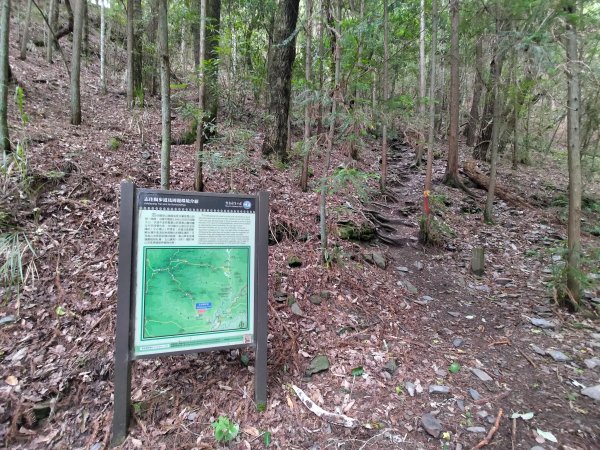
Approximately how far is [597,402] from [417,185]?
8785 mm

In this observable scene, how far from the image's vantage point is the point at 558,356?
12.4 ft

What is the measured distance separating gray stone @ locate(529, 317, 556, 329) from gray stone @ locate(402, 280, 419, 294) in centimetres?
160

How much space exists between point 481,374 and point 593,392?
955 millimetres

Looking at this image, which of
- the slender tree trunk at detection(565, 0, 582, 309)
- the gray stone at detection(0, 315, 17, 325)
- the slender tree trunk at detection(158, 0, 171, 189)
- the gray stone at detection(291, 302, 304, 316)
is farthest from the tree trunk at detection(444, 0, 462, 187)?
the gray stone at detection(0, 315, 17, 325)

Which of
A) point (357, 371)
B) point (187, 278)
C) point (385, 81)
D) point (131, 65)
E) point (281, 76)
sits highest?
point (131, 65)

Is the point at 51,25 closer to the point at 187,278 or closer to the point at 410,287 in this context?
the point at 187,278

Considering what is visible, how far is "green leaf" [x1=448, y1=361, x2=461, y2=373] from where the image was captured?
3.54m

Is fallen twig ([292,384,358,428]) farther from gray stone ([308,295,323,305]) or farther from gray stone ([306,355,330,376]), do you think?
gray stone ([308,295,323,305])

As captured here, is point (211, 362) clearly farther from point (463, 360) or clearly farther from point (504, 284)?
point (504, 284)

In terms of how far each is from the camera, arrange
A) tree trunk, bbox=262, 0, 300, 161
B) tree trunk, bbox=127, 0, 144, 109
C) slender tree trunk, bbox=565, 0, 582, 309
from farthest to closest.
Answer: tree trunk, bbox=127, 0, 144, 109 → tree trunk, bbox=262, 0, 300, 161 → slender tree trunk, bbox=565, 0, 582, 309

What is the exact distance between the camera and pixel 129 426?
9.08 feet

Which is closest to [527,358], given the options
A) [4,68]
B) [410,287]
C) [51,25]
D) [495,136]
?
[410,287]

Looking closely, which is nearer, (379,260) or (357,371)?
(357,371)

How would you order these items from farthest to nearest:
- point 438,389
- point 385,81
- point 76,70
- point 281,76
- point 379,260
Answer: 1. point 385,81
2. point 281,76
3. point 76,70
4. point 379,260
5. point 438,389
